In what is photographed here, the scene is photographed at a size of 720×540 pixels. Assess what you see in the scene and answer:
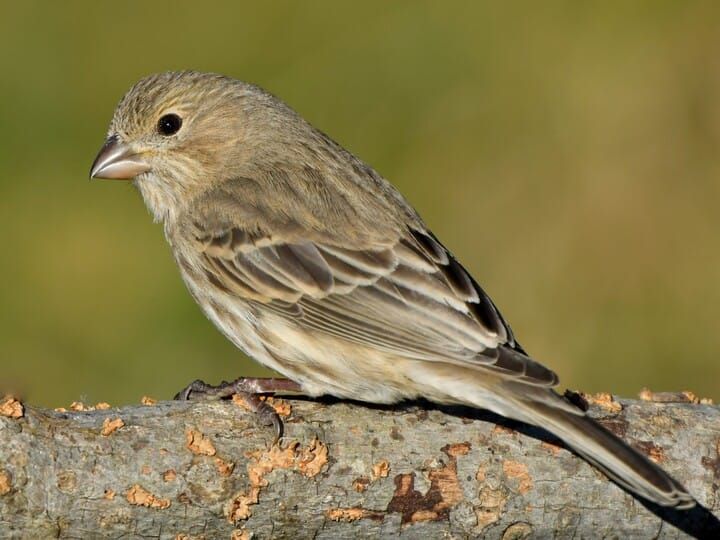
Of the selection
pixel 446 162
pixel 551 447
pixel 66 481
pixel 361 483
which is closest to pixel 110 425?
pixel 66 481

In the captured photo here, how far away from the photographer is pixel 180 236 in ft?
22.5

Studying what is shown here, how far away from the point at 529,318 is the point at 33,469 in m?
5.77

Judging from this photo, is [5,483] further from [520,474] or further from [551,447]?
[551,447]

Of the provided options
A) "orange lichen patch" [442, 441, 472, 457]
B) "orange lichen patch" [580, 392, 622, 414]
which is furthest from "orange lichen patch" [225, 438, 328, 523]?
"orange lichen patch" [580, 392, 622, 414]

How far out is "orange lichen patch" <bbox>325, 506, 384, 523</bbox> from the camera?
539 centimetres

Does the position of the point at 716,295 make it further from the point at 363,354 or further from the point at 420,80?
the point at 363,354

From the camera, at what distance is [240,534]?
17.3 feet

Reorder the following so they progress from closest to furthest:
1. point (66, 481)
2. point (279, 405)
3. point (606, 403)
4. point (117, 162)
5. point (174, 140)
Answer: point (66, 481) < point (279, 405) < point (606, 403) < point (117, 162) < point (174, 140)

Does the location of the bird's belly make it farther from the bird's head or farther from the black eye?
the black eye

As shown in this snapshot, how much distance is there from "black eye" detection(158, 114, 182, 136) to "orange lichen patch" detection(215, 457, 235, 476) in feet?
7.91

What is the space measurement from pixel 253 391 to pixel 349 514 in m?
0.81

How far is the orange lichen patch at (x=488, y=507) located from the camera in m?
5.46

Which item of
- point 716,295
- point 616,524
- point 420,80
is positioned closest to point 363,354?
point 616,524

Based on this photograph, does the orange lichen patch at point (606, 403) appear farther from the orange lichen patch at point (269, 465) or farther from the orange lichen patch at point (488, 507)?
the orange lichen patch at point (269, 465)
